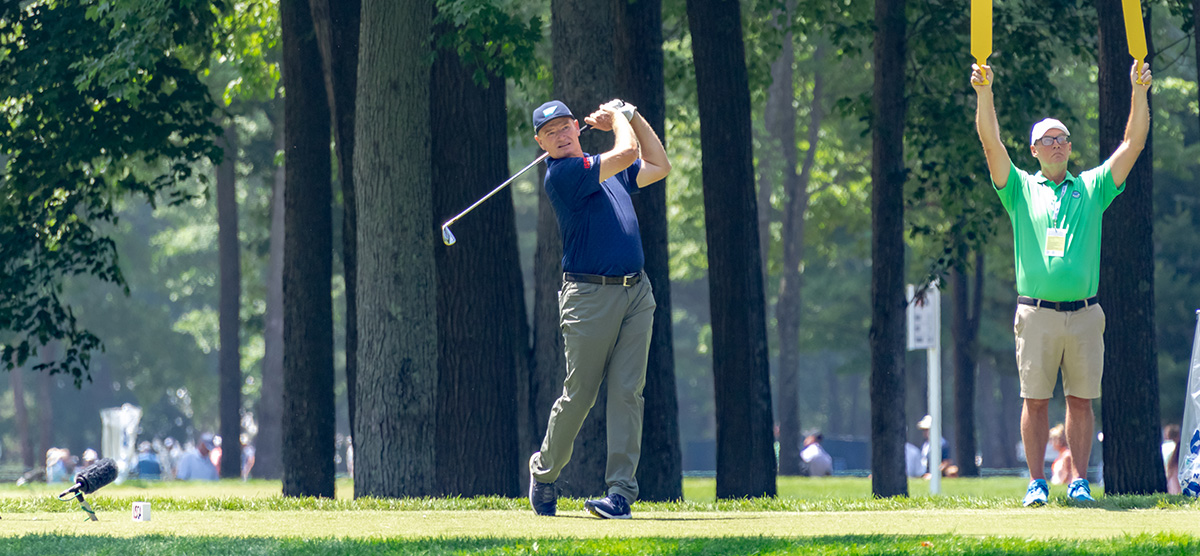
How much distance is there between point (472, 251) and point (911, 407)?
49.5 meters

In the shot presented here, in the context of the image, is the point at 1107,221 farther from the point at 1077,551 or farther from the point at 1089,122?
the point at 1089,122

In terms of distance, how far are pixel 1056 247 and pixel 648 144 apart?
2.23 metres

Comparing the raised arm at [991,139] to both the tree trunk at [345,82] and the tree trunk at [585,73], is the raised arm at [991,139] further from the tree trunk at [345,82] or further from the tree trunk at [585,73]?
the tree trunk at [345,82]

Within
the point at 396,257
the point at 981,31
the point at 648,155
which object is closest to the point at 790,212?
the point at 396,257

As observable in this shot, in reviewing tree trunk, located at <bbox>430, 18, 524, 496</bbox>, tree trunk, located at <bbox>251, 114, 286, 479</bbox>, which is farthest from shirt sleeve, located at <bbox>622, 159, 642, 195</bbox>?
tree trunk, located at <bbox>251, 114, 286, 479</bbox>

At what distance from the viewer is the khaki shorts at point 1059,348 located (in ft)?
28.2

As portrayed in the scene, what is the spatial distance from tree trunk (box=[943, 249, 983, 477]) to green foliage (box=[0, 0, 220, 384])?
60.2 ft

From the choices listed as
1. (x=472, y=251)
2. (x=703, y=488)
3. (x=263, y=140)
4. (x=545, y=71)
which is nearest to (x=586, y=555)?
(x=472, y=251)

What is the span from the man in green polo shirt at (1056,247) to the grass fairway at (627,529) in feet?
2.35

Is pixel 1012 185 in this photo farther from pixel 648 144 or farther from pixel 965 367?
pixel 965 367

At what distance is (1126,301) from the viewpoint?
11.9 meters

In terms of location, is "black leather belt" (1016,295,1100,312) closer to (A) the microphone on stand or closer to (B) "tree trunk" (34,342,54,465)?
(A) the microphone on stand

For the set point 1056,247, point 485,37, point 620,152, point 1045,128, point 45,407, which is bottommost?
point 45,407

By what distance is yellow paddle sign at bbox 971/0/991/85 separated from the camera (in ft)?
27.9
